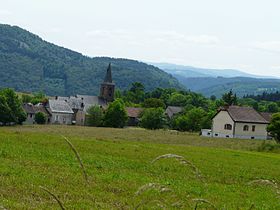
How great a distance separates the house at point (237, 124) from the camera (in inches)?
3295

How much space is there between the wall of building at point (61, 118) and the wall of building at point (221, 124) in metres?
46.5

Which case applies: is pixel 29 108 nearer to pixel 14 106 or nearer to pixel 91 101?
pixel 14 106

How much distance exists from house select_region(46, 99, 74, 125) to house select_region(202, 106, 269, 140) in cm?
4531

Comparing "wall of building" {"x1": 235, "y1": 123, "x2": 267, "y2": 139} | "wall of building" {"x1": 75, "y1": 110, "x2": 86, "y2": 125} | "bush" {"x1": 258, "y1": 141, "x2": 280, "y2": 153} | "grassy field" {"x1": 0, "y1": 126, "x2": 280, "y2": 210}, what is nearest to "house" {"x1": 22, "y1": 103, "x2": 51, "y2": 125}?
"wall of building" {"x1": 75, "y1": 110, "x2": 86, "y2": 125}

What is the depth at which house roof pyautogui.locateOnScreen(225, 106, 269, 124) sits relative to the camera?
83750 mm

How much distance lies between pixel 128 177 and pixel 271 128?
48917 millimetres

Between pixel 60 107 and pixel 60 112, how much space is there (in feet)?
5.18

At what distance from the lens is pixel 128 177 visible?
1798 centimetres

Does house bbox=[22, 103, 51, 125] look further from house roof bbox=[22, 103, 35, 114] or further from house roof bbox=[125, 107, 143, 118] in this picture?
house roof bbox=[125, 107, 143, 118]

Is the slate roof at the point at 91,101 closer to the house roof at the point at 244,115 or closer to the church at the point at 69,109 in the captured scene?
the church at the point at 69,109

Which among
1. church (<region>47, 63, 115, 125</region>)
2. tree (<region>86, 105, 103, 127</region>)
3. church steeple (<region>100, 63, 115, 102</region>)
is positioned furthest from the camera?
church steeple (<region>100, 63, 115, 102</region>)

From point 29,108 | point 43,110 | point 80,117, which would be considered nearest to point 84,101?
point 80,117

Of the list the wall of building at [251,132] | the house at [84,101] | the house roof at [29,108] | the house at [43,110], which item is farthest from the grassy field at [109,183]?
the house at [84,101]

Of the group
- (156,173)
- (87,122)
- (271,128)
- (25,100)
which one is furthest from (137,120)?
(156,173)
